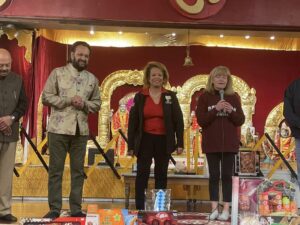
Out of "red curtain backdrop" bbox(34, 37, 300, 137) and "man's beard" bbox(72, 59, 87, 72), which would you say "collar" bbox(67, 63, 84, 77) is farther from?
"red curtain backdrop" bbox(34, 37, 300, 137)

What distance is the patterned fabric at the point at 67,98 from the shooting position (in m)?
3.67

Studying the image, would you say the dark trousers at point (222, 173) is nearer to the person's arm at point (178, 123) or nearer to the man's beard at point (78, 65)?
the person's arm at point (178, 123)

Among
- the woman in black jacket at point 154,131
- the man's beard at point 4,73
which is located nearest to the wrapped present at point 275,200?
the woman in black jacket at point 154,131

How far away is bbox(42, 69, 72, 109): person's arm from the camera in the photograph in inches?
144

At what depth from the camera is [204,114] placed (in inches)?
156

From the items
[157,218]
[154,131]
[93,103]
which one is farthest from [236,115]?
[157,218]

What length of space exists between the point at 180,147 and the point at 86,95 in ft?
3.05

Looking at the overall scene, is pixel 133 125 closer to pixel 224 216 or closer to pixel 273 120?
pixel 224 216

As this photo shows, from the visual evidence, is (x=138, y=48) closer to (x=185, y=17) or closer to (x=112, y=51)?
(x=112, y=51)

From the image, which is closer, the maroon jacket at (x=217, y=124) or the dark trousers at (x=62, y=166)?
the dark trousers at (x=62, y=166)

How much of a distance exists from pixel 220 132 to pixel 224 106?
226mm

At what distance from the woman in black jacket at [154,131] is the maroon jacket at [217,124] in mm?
244

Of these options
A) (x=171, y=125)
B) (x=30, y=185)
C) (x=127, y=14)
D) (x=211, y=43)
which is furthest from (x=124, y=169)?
(x=211, y=43)

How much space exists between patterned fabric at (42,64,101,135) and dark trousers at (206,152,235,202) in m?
1.06
